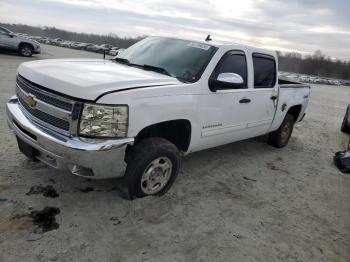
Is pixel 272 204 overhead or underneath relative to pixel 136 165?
underneath

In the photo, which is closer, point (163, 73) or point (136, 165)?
point (136, 165)

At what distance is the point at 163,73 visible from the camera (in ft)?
13.9

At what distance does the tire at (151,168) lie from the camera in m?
3.55

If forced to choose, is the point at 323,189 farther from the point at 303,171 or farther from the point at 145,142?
the point at 145,142

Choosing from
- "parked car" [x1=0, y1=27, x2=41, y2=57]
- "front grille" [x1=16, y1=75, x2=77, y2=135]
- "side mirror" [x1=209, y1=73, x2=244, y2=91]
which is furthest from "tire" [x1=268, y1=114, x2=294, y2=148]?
"parked car" [x1=0, y1=27, x2=41, y2=57]

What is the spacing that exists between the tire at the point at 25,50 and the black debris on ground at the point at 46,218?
18.1 metres

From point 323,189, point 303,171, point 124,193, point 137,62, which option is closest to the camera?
point 124,193

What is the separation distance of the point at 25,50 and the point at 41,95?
17.9 meters

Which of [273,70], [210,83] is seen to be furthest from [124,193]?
[273,70]

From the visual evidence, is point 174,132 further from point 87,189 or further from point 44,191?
point 44,191

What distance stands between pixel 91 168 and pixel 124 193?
0.63 meters

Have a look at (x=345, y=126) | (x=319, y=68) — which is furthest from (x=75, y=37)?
(x=345, y=126)

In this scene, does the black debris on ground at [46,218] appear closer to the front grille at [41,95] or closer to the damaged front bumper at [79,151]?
the damaged front bumper at [79,151]

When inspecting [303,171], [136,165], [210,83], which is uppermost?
[210,83]
